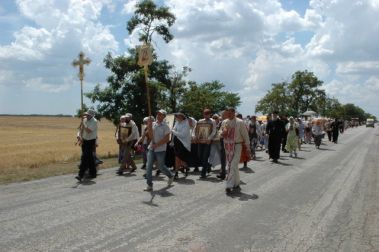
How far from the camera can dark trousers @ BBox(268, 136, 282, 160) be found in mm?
17397

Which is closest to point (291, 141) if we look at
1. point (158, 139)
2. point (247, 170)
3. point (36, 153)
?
point (247, 170)

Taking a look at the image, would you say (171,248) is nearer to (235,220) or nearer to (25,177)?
(235,220)

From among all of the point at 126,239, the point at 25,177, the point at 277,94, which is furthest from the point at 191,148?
the point at 277,94

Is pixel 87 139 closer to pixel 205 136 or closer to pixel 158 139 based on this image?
pixel 158 139

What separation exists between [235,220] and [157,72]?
17960 millimetres

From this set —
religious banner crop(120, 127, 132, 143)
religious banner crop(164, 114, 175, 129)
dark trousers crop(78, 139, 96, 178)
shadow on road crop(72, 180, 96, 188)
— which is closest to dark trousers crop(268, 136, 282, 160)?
religious banner crop(164, 114, 175, 129)

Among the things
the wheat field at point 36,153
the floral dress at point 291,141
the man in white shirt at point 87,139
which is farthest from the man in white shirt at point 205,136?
the floral dress at point 291,141

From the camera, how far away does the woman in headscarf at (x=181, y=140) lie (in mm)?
12180

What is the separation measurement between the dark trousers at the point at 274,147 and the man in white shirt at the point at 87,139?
7.57 m

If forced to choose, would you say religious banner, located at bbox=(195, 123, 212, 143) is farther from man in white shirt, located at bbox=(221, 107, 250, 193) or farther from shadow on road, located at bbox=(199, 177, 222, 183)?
man in white shirt, located at bbox=(221, 107, 250, 193)

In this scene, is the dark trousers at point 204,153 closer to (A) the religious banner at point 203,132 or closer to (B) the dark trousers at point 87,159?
(A) the religious banner at point 203,132

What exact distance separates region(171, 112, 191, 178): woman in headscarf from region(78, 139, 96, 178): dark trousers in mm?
2130

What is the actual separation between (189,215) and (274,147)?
10.4m

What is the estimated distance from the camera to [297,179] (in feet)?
40.9
